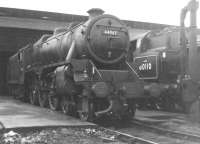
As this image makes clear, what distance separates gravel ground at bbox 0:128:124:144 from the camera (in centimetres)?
718

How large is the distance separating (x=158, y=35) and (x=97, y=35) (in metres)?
4.27

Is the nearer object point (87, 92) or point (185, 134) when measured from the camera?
point (185, 134)

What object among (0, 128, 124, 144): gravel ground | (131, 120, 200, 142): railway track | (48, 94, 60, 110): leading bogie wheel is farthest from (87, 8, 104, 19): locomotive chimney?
(0, 128, 124, 144): gravel ground

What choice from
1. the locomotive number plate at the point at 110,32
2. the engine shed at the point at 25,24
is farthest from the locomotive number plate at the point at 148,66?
the engine shed at the point at 25,24

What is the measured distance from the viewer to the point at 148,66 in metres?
13.1

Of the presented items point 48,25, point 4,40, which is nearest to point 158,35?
point 48,25

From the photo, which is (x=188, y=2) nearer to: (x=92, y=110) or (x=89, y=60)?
(x=89, y=60)

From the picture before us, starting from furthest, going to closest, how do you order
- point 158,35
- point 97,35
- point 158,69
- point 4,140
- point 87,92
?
point 158,35 < point 158,69 < point 97,35 < point 87,92 < point 4,140

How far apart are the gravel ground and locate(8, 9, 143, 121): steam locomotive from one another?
138cm

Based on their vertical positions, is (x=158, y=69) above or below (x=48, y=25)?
below

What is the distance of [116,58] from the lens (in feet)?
35.8

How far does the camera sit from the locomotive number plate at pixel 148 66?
12758 mm

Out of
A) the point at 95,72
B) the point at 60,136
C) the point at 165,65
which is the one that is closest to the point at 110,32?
the point at 95,72

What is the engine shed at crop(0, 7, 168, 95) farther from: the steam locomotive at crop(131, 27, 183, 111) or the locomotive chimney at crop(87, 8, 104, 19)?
the locomotive chimney at crop(87, 8, 104, 19)
